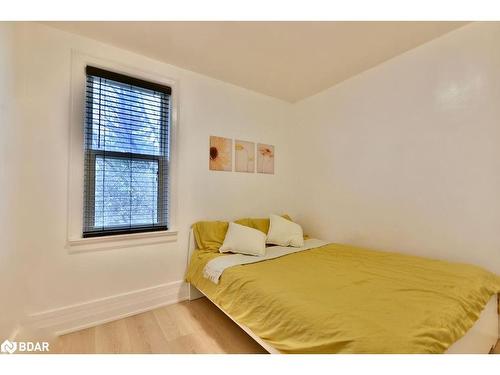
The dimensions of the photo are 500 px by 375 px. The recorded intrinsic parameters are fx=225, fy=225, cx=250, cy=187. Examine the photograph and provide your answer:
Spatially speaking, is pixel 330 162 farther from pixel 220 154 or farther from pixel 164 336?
pixel 164 336

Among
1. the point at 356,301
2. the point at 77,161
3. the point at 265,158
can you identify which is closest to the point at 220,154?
the point at 265,158

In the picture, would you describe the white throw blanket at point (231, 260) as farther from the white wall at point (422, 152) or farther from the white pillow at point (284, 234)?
the white wall at point (422, 152)

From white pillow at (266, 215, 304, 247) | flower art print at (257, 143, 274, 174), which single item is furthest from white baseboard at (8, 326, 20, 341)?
flower art print at (257, 143, 274, 174)

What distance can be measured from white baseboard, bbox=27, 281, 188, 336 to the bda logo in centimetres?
17

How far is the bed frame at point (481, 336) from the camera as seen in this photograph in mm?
1140

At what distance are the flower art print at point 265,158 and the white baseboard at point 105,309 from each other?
1.67m

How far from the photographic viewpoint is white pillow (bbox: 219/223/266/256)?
2162 millimetres

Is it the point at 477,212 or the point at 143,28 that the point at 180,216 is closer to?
the point at 143,28

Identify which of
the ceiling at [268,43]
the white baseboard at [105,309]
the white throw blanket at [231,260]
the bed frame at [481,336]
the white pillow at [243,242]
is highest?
the ceiling at [268,43]

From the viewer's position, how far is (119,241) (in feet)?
6.64

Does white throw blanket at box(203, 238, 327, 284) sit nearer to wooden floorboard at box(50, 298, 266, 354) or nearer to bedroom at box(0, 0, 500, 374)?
bedroom at box(0, 0, 500, 374)

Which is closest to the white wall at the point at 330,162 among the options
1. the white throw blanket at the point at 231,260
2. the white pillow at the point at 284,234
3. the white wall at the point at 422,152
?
the white wall at the point at 422,152

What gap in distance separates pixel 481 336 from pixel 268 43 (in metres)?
2.55

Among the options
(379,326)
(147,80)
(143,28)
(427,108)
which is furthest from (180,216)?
(427,108)
